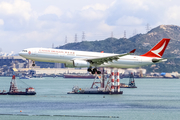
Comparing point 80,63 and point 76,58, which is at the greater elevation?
point 76,58

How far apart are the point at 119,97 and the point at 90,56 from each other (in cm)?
8905

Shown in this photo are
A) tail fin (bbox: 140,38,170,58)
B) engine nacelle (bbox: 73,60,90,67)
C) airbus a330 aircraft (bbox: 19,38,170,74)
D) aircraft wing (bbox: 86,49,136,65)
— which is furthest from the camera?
tail fin (bbox: 140,38,170,58)

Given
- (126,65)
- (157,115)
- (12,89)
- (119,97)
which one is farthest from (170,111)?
(12,89)

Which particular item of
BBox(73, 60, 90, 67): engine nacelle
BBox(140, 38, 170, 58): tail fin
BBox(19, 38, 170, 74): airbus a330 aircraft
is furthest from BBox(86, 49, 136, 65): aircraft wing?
BBox(140, 38, 170, 58): tail fin

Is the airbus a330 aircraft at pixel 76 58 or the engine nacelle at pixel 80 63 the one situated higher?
the airbus a330 aircraft at pixel 76 58

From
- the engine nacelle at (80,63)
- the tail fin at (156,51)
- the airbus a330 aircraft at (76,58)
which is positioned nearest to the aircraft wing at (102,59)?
the airbus a330 aircraft at (76,58)

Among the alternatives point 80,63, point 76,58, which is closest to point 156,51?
point 80,63

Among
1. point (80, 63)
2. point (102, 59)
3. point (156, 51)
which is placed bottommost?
point (80, 63)

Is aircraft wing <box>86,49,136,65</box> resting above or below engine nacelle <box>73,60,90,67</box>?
above

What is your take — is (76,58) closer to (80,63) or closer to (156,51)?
(80,63)

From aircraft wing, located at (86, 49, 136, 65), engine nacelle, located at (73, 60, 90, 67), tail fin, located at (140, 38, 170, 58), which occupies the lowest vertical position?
engine nacelle, located at (73, 60, 90, 67)

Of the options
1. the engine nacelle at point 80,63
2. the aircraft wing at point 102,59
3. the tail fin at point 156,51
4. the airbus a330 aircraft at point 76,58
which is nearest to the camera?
the airbus a330 aircraft at point 76,58

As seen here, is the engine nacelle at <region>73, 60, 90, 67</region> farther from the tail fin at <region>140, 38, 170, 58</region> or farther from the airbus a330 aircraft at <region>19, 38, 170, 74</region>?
the tail fin at <region>140, 38, 170, 58</region>

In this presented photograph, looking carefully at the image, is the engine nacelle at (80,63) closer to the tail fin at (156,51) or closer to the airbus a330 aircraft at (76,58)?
the airbus a330 aircraft at (76,58)
